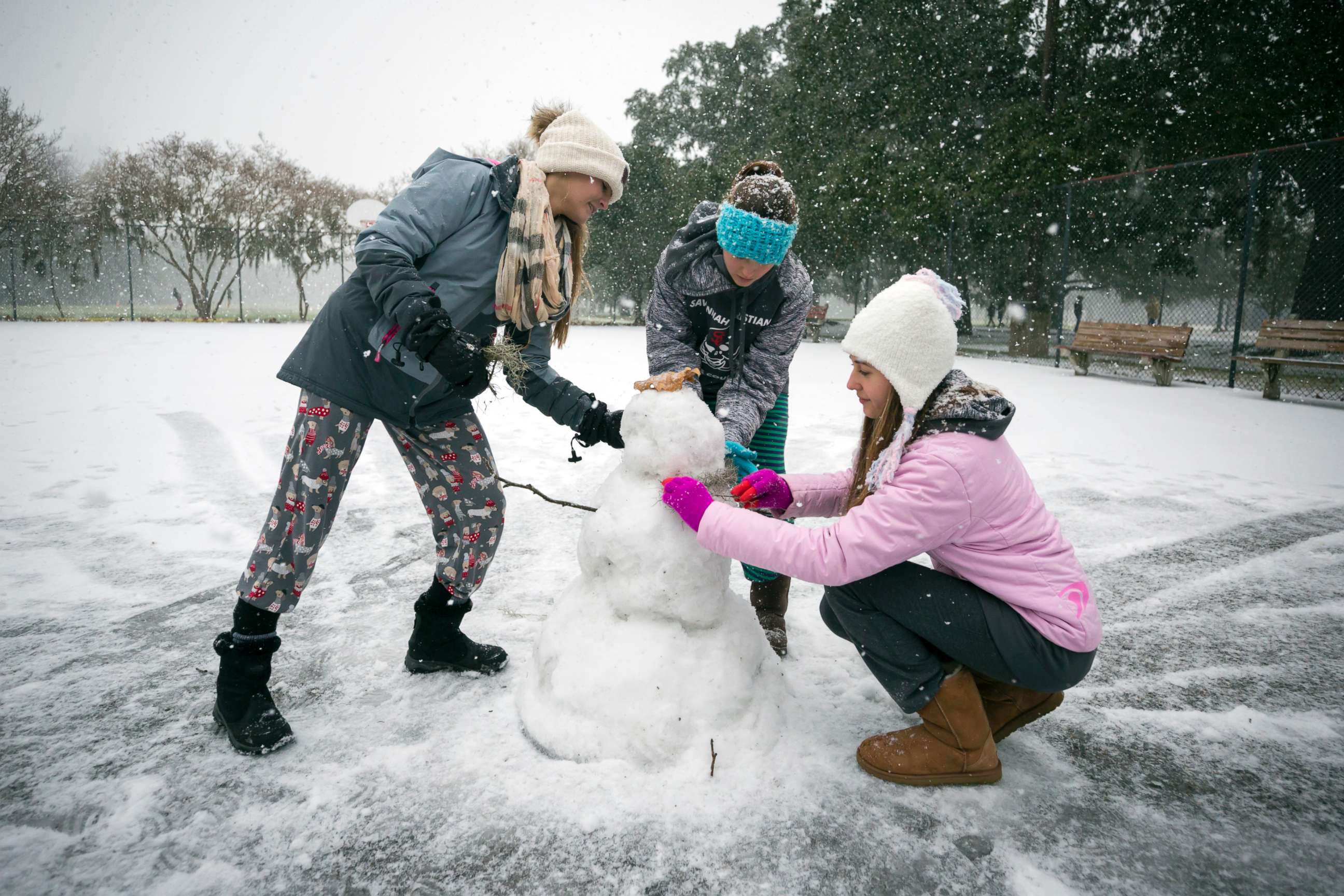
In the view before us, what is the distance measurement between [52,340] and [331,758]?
16090 mm

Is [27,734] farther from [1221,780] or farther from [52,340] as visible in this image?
[52,340]

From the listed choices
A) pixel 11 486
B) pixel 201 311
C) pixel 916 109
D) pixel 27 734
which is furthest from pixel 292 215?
pixel 27 734

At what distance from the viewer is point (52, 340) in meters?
13.9

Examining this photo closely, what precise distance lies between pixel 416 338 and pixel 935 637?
158 centimetres

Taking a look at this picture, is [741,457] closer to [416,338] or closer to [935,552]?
[935,552]

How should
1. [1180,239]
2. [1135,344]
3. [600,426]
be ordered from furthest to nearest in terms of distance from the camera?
[1180,239], [1135,344], [600,426]

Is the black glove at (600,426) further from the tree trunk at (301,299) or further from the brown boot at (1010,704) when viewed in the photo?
the tree trunk at (301,299)

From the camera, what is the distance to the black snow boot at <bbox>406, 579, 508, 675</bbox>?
2.52 metres

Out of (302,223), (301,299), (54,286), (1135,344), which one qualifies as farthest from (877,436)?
(54,286)

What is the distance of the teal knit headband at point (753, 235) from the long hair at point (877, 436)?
678mm

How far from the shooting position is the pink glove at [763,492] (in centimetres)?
220

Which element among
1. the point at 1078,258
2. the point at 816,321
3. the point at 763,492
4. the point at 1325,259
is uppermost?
the point at 1078,258

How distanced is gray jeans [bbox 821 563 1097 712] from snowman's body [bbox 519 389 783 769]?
1.19ft

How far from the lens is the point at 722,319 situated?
9.09 ft
